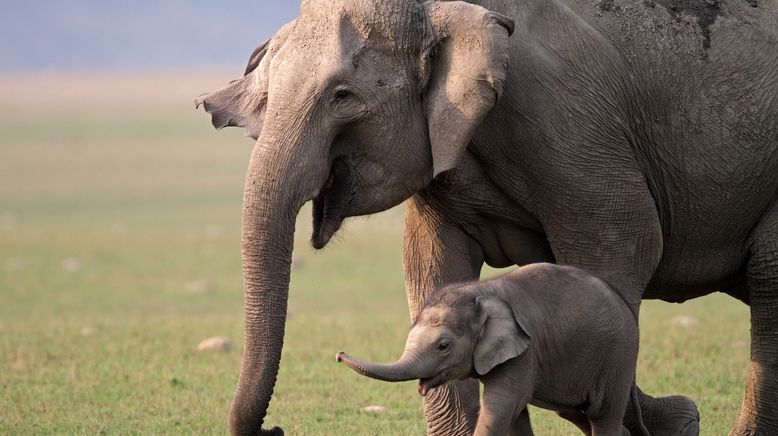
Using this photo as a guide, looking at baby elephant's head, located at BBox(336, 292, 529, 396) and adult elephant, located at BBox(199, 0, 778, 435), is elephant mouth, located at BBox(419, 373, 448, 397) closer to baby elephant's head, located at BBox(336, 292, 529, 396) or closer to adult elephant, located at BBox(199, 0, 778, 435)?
baby elephant's head, located at BBox(336, 292, 529, 396)

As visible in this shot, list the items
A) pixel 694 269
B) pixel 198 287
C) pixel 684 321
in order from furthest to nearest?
pixel 198 287 < pixel 684 321 < pixel 694 269

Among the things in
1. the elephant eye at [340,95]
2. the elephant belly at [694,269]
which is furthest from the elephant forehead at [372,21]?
the elephant belly at [694,269]

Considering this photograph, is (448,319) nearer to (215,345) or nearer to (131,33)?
(215,345)

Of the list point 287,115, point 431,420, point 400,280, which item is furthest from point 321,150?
point 400,280

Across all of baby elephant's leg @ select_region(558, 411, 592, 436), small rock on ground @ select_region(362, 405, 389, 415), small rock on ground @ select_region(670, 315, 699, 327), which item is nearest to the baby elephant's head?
baby elephant's leg @ select_region(558, 411, 592, 436)

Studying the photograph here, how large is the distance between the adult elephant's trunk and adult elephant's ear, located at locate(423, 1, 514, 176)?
73cm

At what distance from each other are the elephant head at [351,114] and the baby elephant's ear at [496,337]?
0.70 meters

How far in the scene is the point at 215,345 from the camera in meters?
12.9

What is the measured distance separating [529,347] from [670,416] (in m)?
2.13

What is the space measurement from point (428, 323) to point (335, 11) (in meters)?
1.49

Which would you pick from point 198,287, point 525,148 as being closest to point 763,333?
point 525,148

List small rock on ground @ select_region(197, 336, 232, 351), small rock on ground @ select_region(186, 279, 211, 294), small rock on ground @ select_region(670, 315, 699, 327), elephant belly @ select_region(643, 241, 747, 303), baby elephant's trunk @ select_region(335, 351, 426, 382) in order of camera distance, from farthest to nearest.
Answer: small rock on ground @ select_region(186, 279, 211, 294) → small rock on ground @ select_region(670, 315, 699, 327) → small rock on ground @ select_region(197, 336, 232, 351) → elephant belly @ select_region(643, 241, 747, 303) → baby elephant's trunk @ select_region(335, 351, 426, 382)

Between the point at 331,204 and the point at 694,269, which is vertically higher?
the point at 331,204

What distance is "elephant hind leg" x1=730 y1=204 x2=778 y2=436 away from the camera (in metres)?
8.12
